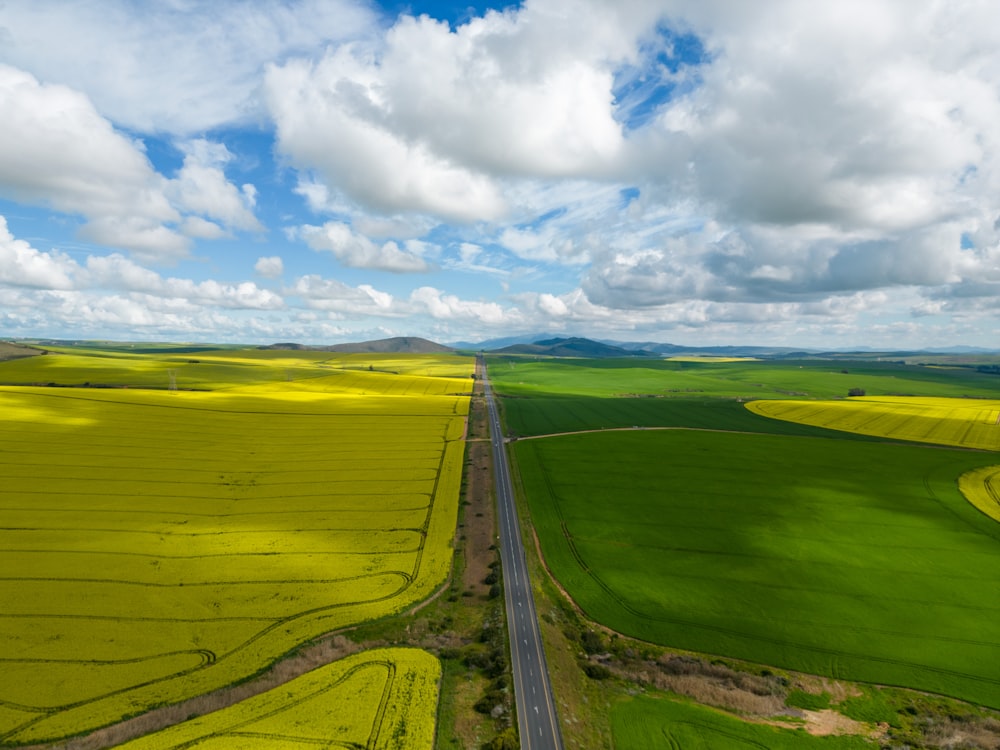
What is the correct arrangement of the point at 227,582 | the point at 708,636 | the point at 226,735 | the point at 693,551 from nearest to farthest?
the point at 226,735 < the point at 708,636 < the point at 227,582 < the point at 693,551

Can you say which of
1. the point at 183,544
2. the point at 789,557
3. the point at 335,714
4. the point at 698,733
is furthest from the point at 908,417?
the point at 183,544

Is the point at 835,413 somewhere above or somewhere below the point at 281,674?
above

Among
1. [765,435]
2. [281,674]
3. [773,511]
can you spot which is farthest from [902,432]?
[281,674]

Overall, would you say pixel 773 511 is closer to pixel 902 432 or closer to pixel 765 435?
pixel 765 435

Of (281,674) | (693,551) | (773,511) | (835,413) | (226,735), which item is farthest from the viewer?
(835,413)

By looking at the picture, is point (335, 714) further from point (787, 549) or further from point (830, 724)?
point (787, 549)

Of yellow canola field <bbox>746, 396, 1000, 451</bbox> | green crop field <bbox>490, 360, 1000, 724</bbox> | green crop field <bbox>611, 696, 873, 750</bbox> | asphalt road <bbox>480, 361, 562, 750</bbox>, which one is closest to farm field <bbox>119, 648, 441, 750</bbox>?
asphalt road <bbox>480, 361, 562, 750</bbox>

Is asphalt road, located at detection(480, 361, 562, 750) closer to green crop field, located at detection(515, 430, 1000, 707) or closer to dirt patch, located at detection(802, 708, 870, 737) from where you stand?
green crop field, located at detection(515, 430, 1000, 707)

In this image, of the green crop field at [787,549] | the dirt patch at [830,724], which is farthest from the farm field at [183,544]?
the dirt patch at [830,724]
